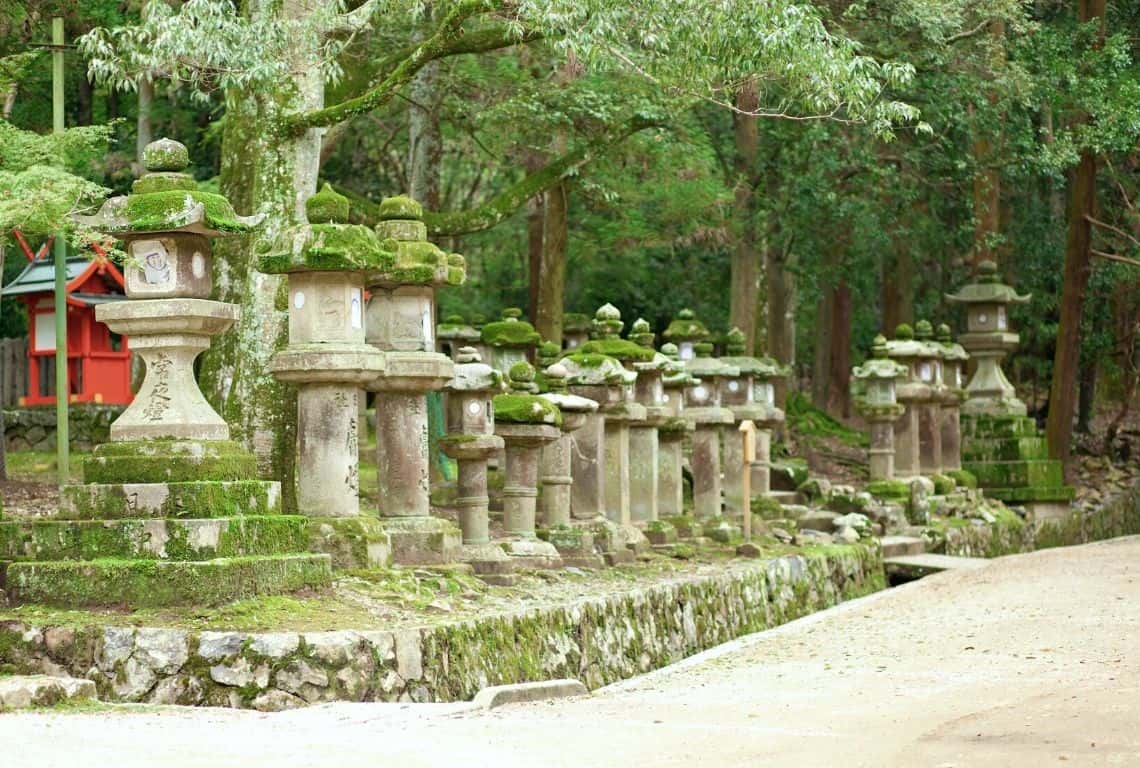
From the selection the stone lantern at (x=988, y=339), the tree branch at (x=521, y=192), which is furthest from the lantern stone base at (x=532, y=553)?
the stone lantern at (x=988, y=339)

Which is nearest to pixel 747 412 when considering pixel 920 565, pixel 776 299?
pixel 920 565

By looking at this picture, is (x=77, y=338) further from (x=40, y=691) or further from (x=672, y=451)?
(x=40, y=691)

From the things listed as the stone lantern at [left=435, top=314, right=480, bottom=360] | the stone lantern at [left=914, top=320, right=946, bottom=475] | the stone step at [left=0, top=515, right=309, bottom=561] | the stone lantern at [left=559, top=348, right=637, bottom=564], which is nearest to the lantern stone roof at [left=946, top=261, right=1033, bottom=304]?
the stone lantern at [left=914, top=320, right=946, bottom=475]

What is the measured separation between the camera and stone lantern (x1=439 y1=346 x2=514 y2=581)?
1455cm

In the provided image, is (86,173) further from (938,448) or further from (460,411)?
(938,448)

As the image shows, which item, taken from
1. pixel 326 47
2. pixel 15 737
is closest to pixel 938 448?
pixel 326 47

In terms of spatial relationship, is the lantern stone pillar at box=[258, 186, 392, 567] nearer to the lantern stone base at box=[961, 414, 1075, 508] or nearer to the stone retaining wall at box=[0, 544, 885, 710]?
the stone retaining wall at box=[0, 544, 885, 710]

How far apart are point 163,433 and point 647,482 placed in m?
8.60

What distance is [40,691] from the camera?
9.11m

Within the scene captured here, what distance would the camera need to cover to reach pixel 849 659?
12.5 m

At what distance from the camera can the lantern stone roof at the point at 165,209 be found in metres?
A: 11.4

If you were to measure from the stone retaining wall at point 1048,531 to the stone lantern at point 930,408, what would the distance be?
5.00 feet

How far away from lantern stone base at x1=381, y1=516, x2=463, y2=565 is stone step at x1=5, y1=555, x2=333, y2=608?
2.73 metres

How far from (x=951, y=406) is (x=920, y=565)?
714 cm
